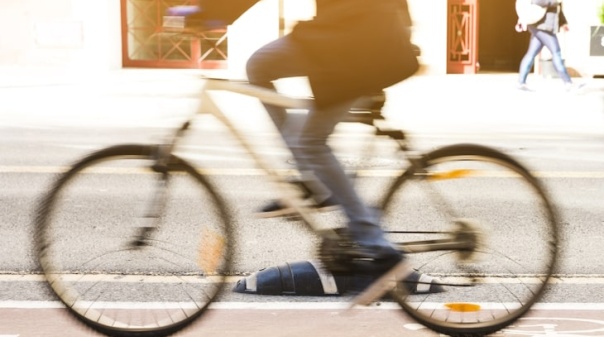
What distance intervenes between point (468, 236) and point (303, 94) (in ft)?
40.9

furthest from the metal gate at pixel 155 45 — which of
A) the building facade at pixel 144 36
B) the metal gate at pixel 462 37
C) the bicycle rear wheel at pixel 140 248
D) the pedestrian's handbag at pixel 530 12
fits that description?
the bicycle rear wheel at pixel 140 248

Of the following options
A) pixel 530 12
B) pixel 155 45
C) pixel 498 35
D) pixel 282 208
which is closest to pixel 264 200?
pixel 282 208

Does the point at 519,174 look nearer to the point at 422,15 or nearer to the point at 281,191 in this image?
the point at 281,191

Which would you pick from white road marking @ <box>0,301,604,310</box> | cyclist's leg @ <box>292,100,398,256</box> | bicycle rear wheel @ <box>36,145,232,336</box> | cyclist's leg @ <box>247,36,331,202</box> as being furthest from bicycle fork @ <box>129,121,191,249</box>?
white road marking @ <box>0,301,604,310</box>

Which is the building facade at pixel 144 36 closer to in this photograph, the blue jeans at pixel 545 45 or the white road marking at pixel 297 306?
the blue jeans at pixel 545 45

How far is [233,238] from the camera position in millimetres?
3973

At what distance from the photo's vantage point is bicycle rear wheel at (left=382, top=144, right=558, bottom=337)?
396 cm

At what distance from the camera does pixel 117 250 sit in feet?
13.4

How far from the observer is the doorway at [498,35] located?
2617 cm

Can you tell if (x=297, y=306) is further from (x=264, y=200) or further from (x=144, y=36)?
Result: (x=144, y=36)

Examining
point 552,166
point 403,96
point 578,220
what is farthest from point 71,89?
point 578,220

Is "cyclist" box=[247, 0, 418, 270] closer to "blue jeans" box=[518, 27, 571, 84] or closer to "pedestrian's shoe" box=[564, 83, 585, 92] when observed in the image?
"blue jeans" box=[518, 27, 571, 84]

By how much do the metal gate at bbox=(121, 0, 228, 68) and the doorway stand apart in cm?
678

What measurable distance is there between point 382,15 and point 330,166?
562 millimetres
